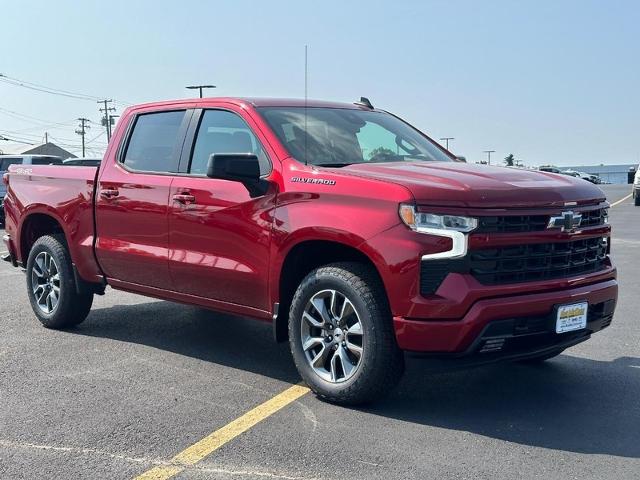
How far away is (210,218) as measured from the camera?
537 cm

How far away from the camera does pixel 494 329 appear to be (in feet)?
13.9

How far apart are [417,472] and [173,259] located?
2688 millimetres

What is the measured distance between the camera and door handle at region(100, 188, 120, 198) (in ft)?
20.2

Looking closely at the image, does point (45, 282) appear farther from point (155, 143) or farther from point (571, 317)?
point (571, 317)

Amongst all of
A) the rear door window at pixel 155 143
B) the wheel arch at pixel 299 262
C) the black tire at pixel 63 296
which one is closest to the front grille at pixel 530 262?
the wheel arch at pixel 299 262

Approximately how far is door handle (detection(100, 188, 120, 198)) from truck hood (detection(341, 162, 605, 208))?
6.96ft

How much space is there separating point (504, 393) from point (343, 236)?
60.3 inches

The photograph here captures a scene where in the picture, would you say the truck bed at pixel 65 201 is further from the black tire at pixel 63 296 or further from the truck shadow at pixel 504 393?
the truck shadow at pixel 504 393

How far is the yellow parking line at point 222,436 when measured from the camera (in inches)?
147

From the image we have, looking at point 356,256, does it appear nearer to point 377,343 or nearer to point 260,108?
point 377,343

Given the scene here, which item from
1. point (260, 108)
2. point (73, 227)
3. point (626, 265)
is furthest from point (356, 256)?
point (626, 265)

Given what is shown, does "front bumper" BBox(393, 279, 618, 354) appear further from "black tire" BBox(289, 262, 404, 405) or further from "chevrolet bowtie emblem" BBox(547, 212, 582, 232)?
"chevrolet bowtie emblem" BBox(547, 212, 582, 232)

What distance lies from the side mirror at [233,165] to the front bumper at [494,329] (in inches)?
54.5

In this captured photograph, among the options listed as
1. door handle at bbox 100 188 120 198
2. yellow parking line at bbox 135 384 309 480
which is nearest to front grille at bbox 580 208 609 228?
yellow parking line at bbox 135 384 309 480
